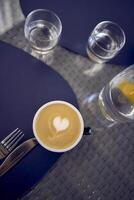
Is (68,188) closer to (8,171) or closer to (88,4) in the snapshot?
(8,171)

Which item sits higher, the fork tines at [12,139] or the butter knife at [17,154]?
the fork tines at [12,139]

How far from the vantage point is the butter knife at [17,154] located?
67 centimetres

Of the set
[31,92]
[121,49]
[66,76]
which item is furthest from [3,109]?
[121,49]

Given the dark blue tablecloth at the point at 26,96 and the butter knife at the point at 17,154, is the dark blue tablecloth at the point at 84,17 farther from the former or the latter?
the butter knife at the point at 17,154

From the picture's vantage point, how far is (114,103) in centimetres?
79

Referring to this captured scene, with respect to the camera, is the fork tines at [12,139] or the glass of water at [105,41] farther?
the glass of water at [105,41]

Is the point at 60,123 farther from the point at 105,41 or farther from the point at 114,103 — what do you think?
the point at 105,41

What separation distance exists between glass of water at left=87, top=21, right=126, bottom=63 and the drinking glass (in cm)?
7

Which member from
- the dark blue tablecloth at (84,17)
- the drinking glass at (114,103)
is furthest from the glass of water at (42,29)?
the drinking glass at (114,103)

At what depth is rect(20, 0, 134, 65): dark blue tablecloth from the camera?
798 millimetres

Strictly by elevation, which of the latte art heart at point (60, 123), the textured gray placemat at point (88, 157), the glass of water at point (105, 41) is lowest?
the textured gray placemat at point (88, 157)

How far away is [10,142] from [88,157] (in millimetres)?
184

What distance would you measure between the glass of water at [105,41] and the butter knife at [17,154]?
0.85 ft

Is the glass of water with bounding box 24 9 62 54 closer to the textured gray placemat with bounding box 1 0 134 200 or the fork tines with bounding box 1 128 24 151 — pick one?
the textured gray placemat with bounding box 1 0 134 200
